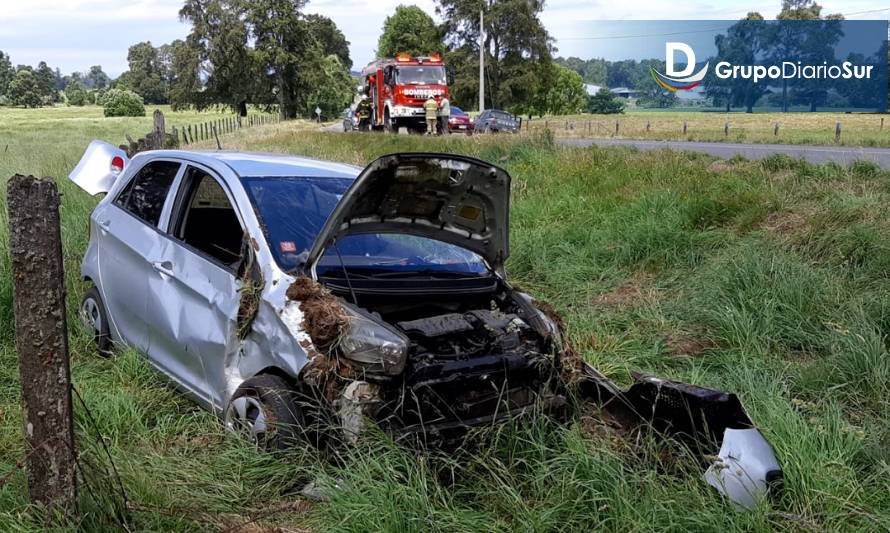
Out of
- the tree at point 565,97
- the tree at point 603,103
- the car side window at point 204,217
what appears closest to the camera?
the car side window at point 204,217

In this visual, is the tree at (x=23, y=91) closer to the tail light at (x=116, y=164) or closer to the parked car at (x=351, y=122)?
the parked car at (x=351, y=122)

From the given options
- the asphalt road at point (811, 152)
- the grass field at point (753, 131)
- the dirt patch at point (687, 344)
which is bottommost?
the dirt patch at point (687, 344)

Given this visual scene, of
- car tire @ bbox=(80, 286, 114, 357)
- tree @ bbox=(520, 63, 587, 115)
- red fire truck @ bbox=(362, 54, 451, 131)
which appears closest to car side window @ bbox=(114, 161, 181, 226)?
car tire @ bbox=(80, 286, 114, 357)

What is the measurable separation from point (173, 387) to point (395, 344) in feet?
5.90

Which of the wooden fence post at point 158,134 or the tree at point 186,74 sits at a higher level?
the tree at point 186,74

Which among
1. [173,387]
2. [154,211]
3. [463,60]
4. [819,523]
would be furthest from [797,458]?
[463,60]

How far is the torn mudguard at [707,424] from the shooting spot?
3.23 metres

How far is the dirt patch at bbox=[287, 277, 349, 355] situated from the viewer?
11.5 ft

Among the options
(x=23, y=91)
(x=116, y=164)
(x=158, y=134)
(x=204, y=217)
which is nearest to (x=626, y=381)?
(x=204, y=217)

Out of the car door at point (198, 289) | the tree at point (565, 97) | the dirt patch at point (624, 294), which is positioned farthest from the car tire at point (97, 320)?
the tree at point (565, 97)

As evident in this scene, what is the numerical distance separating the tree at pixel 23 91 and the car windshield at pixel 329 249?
113 metres

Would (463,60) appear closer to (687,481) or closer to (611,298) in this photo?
(611,298)

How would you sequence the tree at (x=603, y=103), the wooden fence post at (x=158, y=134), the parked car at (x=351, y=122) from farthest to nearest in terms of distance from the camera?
the tree at (x=603, y=103) < the parked car at (x=351, y=122) < the wooden fence post at (x=158, y=134)

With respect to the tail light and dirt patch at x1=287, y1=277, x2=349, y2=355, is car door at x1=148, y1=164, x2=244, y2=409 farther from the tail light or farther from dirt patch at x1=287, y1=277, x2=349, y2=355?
the tail light
